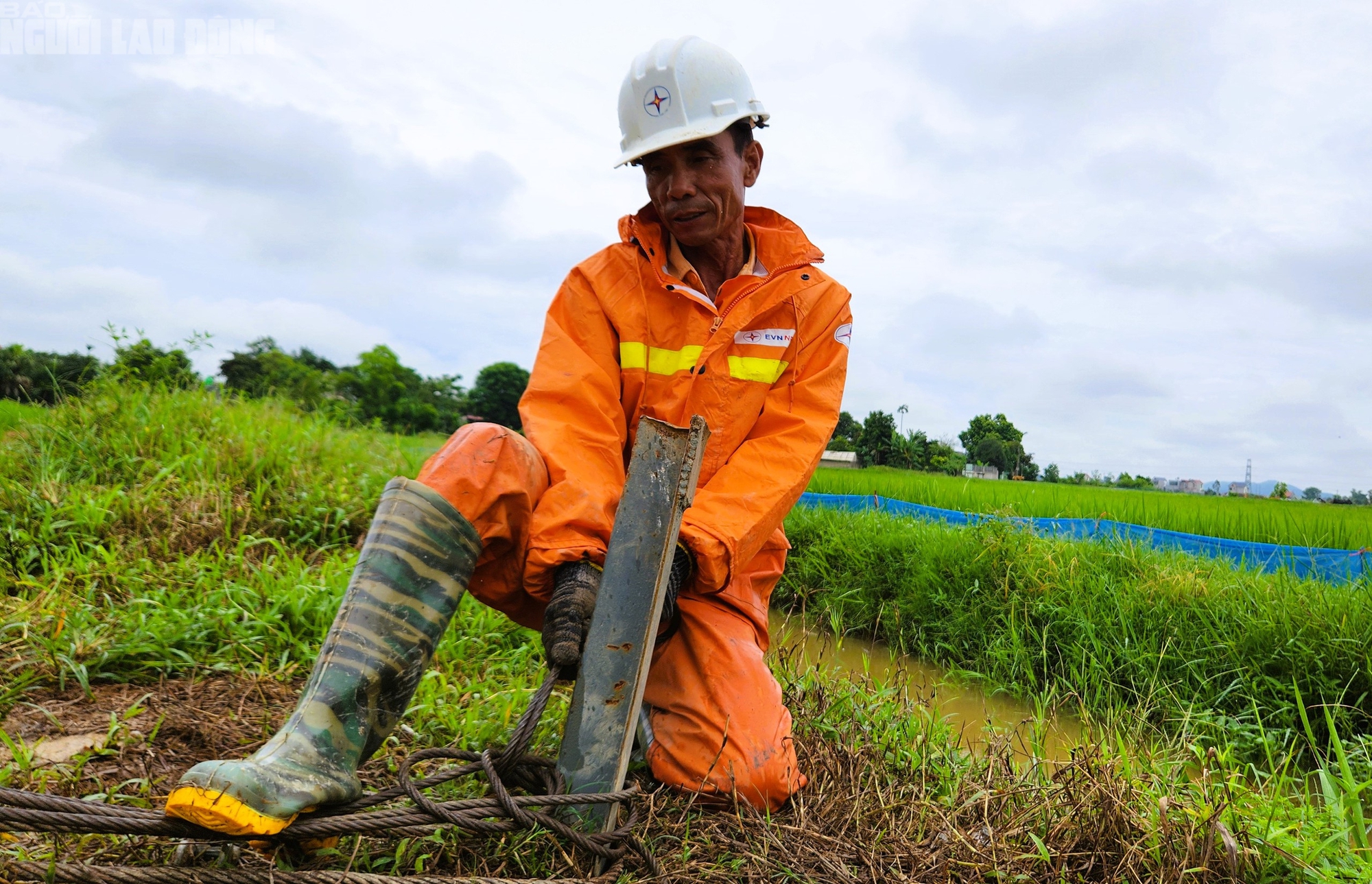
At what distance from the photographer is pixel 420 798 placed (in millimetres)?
1488

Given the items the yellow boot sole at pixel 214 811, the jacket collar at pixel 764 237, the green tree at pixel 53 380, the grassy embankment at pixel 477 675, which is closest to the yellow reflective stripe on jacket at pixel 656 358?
the jacket collar at pixel 764 237

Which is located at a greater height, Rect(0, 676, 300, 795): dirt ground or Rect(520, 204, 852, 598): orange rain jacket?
Rect(520, 204, 852, 598): orange rain jacket

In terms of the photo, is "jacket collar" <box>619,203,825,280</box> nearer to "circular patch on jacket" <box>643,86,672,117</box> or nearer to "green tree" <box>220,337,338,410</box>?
"circular patch on jacket" <box>643,86,672,117</box>

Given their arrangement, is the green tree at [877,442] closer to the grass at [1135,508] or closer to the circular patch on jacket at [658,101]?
the grass at [1135,508]

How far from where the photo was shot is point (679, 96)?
228 centimetres

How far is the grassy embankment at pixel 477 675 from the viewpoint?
1.68 meters

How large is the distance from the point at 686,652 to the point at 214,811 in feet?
3.72

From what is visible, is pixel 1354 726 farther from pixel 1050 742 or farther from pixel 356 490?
pixel 356 490

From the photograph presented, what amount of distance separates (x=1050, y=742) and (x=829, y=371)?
1.67 meters

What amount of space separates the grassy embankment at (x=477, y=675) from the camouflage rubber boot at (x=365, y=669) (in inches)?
9.2

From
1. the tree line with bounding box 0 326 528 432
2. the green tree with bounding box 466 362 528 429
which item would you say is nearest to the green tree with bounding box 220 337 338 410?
the tree line with bounding box 0 326 528 432

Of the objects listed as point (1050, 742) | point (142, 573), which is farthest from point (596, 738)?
point (142, 573)

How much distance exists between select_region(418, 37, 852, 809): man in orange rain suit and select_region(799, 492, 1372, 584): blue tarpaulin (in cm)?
236

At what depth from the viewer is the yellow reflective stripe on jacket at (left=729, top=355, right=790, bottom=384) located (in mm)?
2271
